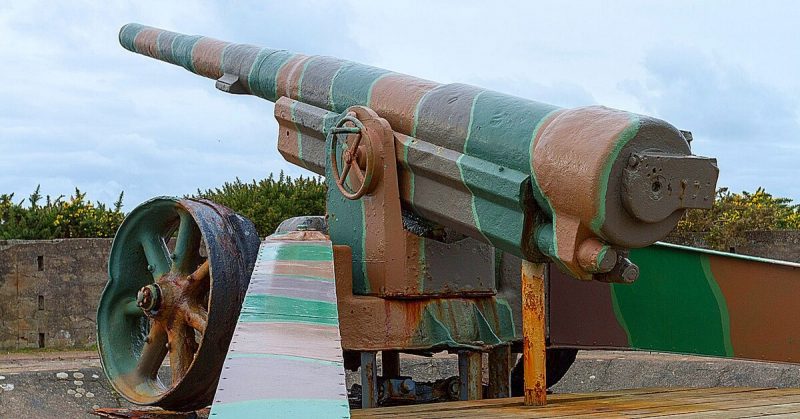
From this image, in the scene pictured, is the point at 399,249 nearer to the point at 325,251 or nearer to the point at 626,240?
the point at 325,251

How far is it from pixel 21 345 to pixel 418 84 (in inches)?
359

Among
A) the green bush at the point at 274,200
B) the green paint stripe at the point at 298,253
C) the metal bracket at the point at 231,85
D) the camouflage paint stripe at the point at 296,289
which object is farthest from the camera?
the green bush at the point at 274,200

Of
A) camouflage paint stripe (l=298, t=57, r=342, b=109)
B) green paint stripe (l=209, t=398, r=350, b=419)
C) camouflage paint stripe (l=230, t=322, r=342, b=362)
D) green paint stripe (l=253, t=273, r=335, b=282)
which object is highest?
camouflage paint stripe (l=298, t=57, r=342, b=109)

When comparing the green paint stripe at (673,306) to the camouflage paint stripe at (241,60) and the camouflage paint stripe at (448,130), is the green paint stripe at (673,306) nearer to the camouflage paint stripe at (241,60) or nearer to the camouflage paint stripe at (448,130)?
the camouflage paint stripe at (448,130)

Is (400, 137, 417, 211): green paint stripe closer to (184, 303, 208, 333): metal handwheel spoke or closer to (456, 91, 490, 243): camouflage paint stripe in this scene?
(456, 91, 490, 243): camouflage paint stripe

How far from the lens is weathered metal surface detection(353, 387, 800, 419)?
10.5 ft

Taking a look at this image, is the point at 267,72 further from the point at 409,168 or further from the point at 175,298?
the point at 409,168

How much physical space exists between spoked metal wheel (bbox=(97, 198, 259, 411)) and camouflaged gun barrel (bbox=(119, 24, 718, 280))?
30.3 inches

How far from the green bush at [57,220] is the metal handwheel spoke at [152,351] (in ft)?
30.7

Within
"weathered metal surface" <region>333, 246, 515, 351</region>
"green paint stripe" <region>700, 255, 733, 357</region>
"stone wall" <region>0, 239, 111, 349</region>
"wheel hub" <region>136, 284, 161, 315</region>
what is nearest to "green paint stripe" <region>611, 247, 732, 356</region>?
"green paint stripe" <region>700, 255, 733, 357</region>

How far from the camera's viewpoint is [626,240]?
144 inches

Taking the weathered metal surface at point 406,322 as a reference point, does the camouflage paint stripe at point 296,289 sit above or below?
above

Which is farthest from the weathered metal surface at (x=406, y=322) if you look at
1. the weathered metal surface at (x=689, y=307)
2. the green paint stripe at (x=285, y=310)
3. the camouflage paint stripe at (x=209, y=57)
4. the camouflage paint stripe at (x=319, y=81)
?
the camouflage paint stripe at (x=209, y=57)

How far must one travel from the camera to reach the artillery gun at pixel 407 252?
3529mm
